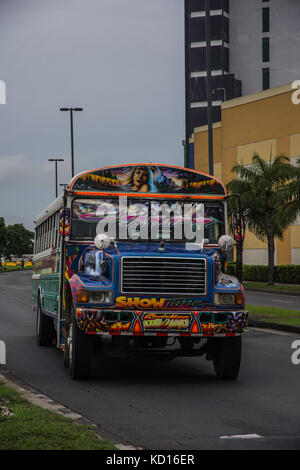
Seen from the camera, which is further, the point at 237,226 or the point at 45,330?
the point at 45,330

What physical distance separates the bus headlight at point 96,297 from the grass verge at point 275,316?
28.5ft

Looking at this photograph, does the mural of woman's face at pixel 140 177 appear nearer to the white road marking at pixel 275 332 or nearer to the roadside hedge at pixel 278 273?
the white road marking at pixel 275 332

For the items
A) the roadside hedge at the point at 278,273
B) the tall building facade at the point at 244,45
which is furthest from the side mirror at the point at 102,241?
the tall building facade at the point at 244,45

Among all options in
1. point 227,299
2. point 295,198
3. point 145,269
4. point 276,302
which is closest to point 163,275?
point 145,269

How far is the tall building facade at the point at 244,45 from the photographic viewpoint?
269 ft

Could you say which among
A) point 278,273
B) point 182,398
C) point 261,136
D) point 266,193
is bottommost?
point 182,398

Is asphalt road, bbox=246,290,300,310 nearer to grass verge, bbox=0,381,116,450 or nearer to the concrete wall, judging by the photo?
grass verge, bbox=0,381,116,450

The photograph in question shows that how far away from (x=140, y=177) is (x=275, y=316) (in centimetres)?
970

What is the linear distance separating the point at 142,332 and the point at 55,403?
1.68 metres

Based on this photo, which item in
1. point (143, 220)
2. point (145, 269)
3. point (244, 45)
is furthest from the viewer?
point (244, 45)

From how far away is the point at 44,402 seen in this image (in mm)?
8734

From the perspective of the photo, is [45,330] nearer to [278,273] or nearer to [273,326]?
[273,326]

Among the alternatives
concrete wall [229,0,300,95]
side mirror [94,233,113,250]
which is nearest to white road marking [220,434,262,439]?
side mirror [94,233,113,250]
